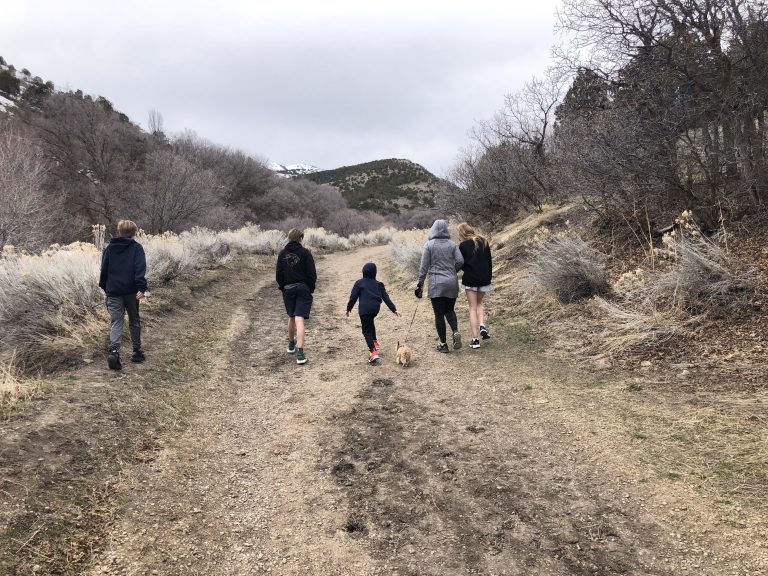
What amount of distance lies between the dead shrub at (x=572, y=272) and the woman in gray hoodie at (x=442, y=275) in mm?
1854

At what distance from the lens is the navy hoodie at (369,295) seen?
633 cm

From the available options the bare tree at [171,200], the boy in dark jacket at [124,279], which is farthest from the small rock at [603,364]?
the bare tree at [171,200]

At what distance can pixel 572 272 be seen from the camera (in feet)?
23.1

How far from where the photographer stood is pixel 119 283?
541cm

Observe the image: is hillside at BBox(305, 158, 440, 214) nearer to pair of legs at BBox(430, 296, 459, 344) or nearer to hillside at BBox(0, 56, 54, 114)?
hillside at BBox(0, 56, 54, 114)

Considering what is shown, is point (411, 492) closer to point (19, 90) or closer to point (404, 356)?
point (404, 356)

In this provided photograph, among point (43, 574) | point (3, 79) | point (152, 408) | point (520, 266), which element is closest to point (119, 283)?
point (152, 408)

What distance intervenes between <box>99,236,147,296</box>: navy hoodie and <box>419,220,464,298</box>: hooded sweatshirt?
3.73 m

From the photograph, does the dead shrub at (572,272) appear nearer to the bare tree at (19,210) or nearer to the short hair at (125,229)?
the short hair at (125,229)

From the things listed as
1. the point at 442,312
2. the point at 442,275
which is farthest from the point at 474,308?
the point at 442,275

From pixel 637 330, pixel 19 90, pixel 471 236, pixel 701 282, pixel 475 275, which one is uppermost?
pixel 19 90

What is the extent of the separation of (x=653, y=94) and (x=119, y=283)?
820 centimetres

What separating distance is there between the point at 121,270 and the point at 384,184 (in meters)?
72.6

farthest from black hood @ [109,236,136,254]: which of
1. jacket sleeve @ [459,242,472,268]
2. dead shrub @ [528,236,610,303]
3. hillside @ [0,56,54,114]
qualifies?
hillside @ [0,56,54,114]
